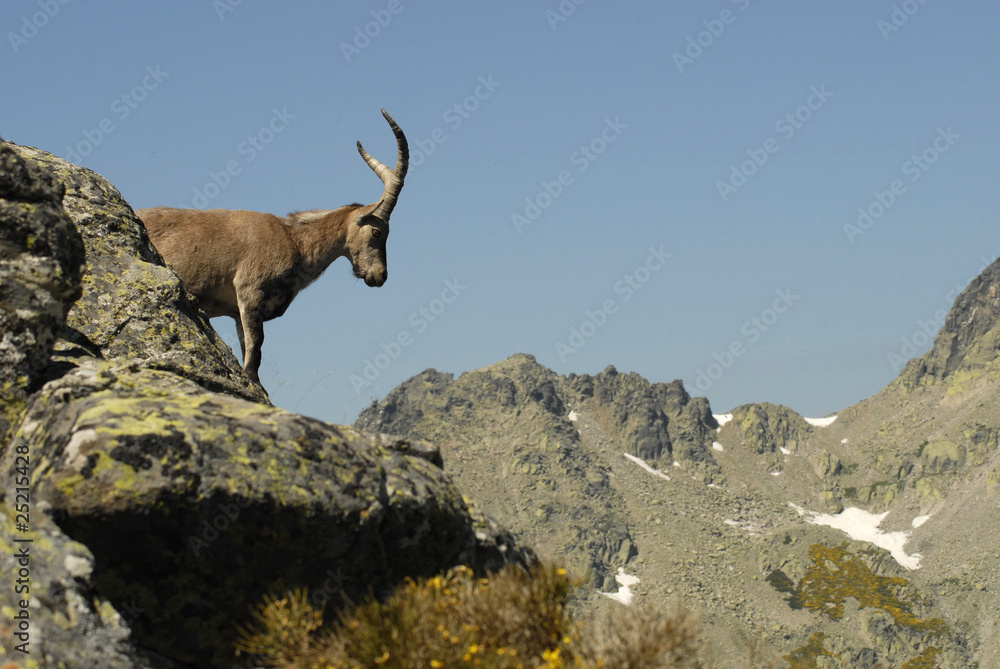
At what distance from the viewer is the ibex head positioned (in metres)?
17.7

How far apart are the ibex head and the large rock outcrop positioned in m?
9.18

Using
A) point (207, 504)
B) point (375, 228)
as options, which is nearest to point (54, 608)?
point (207, 504)

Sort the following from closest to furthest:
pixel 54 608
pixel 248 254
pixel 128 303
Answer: pixel 54 608 → pixel 128 303 → pixel 248 254

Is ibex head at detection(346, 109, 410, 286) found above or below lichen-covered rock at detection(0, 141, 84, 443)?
above

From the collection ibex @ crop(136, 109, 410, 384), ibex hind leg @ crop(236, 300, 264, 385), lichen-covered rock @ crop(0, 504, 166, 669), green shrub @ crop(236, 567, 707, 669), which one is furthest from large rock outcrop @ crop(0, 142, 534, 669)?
ibex @ crop(136, 109, 410, 384)

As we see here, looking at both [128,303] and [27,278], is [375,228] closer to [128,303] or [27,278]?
[128,303]

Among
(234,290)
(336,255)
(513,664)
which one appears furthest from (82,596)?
(336,255)

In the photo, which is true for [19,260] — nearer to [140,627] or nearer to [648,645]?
[140,627]

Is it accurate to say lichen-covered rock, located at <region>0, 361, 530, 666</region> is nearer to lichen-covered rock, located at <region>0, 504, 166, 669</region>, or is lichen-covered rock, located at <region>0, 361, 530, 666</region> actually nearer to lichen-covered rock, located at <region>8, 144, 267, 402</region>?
lichen-covered rock, located at <region>0, 504, 166, 669</region>

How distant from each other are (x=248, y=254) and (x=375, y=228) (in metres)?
3.16

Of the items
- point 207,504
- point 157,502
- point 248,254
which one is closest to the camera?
point 157,502

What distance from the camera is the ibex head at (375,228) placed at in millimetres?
17703

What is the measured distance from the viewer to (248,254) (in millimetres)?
15289

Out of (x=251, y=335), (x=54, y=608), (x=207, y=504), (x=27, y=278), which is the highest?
(x=251, y=335)
